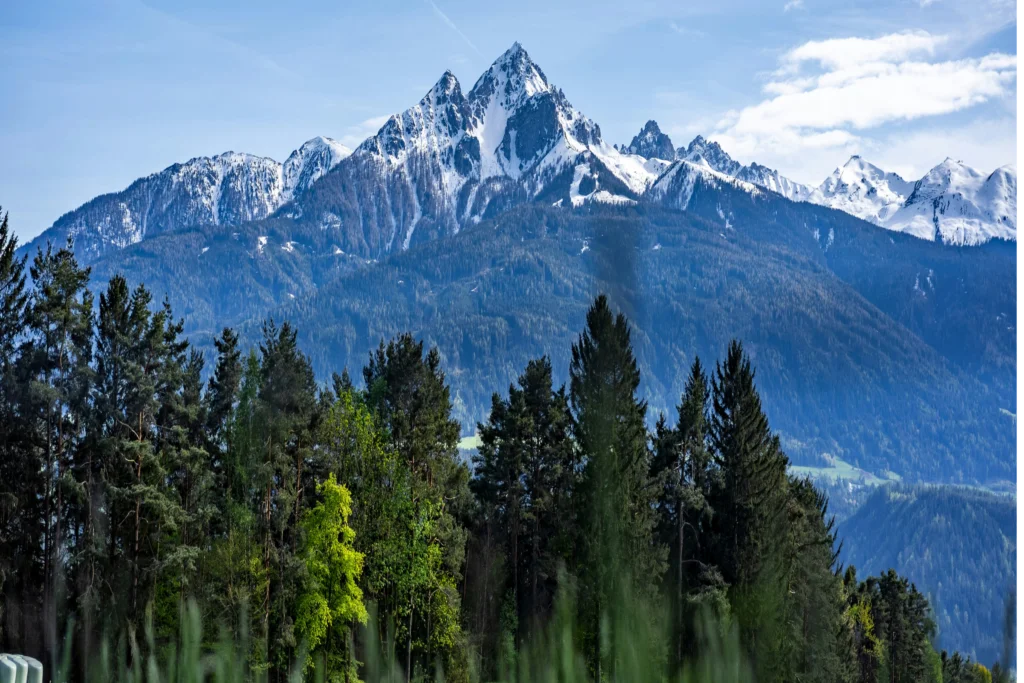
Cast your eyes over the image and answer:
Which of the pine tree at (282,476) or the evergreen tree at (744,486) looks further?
the evergreen tree at (744,486)

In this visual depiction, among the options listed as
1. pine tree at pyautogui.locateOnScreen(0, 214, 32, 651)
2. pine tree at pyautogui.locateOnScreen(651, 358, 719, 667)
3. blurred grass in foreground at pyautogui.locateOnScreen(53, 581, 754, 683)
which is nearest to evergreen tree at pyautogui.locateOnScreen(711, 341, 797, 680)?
pine tree at pyautogui.locateOnScreen(651, 358, 719, 667)

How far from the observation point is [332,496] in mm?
35188

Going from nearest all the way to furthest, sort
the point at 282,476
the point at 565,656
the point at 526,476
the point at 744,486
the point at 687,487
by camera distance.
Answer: the point at 565,656, the point at 282,476, the point at 687,487, the point at 744,486, the point at 526,476

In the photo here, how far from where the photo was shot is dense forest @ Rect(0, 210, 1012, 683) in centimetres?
3203

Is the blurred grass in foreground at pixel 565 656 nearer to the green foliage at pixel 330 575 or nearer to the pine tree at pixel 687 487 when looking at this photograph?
the green foliage at pixel 330 575

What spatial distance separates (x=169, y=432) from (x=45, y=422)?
17.0ft

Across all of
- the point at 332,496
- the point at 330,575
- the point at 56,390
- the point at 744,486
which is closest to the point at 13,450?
the point at 56,390

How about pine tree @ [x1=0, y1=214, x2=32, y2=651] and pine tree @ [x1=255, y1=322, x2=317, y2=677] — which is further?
pine tree @ [x1=255, y1=322, x2=317, y2=677]

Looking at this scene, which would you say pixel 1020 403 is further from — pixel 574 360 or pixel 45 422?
pixel 574 360

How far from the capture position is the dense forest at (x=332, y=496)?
32031 millimetres

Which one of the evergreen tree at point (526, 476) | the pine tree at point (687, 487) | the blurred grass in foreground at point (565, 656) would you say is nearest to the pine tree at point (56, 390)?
the evergreen tree at point (526, 476)

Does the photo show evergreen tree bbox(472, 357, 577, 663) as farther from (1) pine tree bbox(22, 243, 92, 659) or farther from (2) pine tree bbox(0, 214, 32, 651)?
(2) pine tree bbox(0, 214, 32, 651)

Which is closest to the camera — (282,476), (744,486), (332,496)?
(332,496)

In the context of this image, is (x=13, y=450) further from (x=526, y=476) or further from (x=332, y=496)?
(x=526, y=476)
